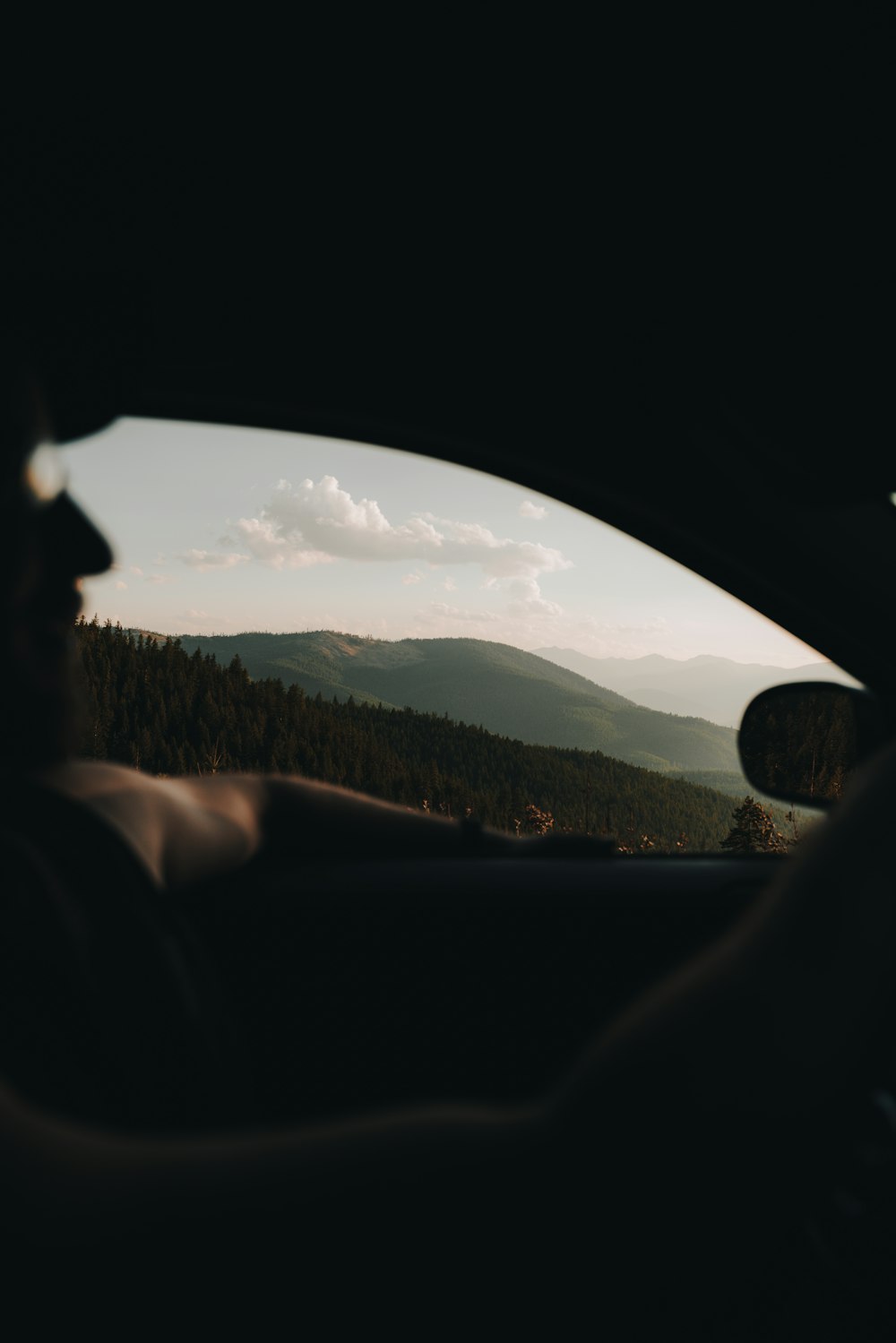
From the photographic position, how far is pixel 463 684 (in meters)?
3.93

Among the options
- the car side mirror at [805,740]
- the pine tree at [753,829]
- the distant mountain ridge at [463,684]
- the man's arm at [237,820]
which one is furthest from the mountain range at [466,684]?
the man's arm at [237,820]

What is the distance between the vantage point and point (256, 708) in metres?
3.43

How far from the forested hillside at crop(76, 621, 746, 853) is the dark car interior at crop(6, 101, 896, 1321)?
94cm

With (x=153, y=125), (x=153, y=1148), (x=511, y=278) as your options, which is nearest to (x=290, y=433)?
(x=511, y=278)

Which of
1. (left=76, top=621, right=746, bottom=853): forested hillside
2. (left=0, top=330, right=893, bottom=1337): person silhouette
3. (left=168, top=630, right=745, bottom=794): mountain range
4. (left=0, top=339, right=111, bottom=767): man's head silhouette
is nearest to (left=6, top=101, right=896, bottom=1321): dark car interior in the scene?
(left=0, top=330, right=893, bottom=1337): person silhouette

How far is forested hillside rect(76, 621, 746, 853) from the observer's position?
306cm

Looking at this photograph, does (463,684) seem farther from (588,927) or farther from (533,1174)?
(533,1174)

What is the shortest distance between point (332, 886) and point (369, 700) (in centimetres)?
172

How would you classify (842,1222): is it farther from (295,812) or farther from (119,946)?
(295,812)

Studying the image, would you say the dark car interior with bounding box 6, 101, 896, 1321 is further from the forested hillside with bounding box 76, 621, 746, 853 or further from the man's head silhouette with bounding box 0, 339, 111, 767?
the forested hillside with bounding box 76, 621, 746, 853

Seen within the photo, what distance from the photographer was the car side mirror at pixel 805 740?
1.79 m

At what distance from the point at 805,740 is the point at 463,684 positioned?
2.18m

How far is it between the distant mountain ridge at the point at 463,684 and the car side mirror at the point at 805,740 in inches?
43.1

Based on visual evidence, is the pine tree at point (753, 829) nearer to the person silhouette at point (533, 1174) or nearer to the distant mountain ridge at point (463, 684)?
the distant mountain ridge at point (463, 684)
